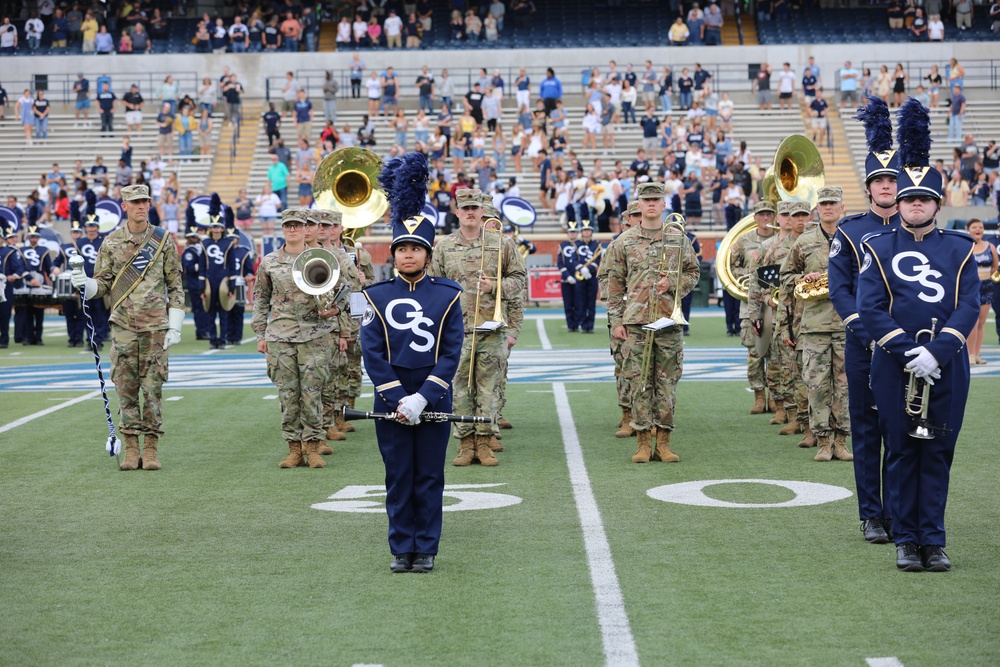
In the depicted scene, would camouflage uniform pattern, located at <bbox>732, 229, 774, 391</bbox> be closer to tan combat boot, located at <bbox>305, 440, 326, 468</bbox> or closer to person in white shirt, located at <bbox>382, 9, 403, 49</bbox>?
tan combat boot, located at <bbox>305, 440, 326, 468</bbox>

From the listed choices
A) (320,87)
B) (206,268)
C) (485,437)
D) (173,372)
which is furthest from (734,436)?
(320,87)

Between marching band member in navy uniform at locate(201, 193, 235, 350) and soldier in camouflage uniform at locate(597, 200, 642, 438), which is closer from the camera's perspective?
soldier in camouflage uniform at locate(597, 200, 642, 438)

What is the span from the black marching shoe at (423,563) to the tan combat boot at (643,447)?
374 cm

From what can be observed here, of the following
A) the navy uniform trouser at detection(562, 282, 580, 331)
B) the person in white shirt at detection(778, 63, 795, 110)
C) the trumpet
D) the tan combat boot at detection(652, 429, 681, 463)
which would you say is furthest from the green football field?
the person in white shirt at detection(778, 63, 795, 110)

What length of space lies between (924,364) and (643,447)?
4.19m

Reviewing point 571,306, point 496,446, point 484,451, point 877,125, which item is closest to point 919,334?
point 877,125

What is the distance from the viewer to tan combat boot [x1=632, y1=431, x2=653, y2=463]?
432 inches

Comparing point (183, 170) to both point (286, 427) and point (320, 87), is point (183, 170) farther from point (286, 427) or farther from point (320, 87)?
point (286, 427)

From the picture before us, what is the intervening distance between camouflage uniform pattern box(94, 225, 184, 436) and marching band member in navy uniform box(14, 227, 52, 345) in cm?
1406

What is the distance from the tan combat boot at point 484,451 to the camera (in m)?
11.1

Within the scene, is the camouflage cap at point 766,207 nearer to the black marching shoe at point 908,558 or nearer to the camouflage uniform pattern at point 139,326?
the camouflage uniform pattern at point 139,326

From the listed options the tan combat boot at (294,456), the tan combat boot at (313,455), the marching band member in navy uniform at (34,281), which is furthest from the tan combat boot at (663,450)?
the marching band member in navy uniform at (34,281)

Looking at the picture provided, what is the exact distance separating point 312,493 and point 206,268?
Answer: 14.3 meters

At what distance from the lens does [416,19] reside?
45.5m
